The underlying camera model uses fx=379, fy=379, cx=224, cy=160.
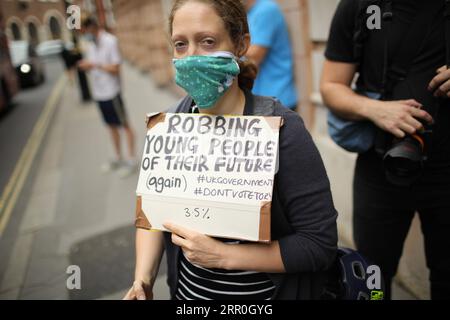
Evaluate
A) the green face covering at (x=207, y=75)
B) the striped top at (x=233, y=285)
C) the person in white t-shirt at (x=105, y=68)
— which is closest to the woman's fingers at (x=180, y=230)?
the striped top at (x=233, y=285)

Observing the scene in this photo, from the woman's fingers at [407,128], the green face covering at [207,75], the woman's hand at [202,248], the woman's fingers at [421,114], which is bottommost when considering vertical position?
the woman's hand at [202,248]

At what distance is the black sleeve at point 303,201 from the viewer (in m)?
1.20

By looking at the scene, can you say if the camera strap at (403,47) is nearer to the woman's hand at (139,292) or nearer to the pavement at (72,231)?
the woman's hand at (139,292)

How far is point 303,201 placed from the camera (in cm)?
121

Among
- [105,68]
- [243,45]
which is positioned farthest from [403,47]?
[105,68]

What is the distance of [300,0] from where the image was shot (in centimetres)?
352

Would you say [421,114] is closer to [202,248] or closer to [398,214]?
[398,214]

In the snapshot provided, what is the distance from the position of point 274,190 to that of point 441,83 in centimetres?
76

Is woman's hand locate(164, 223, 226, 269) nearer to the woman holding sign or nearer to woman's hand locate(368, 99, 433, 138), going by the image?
the woman holding sign

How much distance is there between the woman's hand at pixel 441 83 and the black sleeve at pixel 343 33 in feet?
1.16

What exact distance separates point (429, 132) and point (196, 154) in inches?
36.7

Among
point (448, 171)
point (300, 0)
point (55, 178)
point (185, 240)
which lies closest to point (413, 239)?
point (448, 171)

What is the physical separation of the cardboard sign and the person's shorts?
3951 mm

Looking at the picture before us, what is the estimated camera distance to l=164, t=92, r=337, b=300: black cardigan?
47.3 inches
